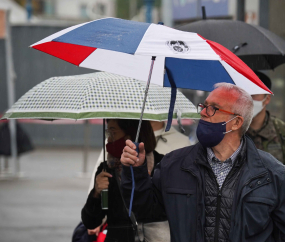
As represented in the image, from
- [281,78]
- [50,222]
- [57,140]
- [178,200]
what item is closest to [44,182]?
[50,222]

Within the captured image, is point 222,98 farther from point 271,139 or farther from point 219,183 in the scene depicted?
point 271,139

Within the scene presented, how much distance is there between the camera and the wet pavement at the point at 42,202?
729 centimetres

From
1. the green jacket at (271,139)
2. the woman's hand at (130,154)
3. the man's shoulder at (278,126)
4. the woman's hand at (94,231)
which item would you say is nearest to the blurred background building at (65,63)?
the man's shoulder at (278,126)

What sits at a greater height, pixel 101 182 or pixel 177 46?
pixel 177 46

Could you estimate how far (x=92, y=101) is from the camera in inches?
140

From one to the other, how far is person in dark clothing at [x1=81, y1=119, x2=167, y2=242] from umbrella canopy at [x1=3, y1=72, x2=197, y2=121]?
274 mm

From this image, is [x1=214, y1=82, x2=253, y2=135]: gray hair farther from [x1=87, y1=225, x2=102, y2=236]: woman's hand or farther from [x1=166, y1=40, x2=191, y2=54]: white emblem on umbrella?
[x1=87, y1=225, x2=102, y2=236]: woman's hand

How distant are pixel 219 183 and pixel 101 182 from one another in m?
1.11

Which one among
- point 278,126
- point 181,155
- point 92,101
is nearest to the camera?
point 181,155

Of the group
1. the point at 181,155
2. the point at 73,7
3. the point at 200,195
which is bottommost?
the point at 73,7

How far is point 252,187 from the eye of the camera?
108 inches

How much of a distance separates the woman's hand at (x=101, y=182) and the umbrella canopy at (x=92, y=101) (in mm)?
524

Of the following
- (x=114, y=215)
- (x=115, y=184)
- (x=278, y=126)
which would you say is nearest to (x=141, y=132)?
(x=115, y=184)

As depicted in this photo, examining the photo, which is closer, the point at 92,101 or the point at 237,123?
the point at 237,123
